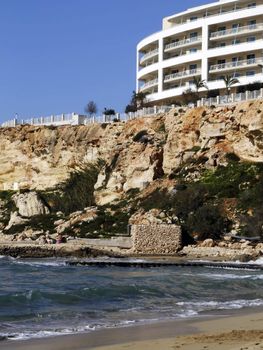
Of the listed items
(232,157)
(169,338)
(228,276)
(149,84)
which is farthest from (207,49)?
(169,338)

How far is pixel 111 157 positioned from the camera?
61375 millimetres

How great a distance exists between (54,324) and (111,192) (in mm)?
42592

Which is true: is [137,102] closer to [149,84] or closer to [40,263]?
[149,84]

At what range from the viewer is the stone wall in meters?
41.6

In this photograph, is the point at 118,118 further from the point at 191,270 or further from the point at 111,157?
the point at 191,270

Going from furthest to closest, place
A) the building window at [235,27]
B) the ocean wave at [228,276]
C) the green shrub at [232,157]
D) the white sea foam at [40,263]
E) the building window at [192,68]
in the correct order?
the building window at [192,68]
the building window at [235,27]
the green shrub at [232,157]
the white sea foam at [40,263]
the ocean wave at [228,276]

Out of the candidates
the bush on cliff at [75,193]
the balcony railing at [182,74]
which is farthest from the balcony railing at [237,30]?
the bush on cliff at [75,193]

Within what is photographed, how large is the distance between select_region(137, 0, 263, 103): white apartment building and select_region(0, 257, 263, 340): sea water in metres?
33.3

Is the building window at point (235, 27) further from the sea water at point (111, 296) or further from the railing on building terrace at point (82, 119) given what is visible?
Answer: the sea water at point (111, 296)

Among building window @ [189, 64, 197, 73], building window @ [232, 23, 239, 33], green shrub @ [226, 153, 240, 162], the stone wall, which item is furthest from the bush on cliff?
building window @ [232, 23, 239, 33]

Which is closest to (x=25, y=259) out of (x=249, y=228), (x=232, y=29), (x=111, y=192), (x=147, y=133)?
(x=249, y=228)

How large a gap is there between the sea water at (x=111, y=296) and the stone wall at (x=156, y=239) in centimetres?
712

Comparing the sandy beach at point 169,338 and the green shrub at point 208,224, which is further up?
the green shrub at point 208,224

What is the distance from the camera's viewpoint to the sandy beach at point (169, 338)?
1219cm
